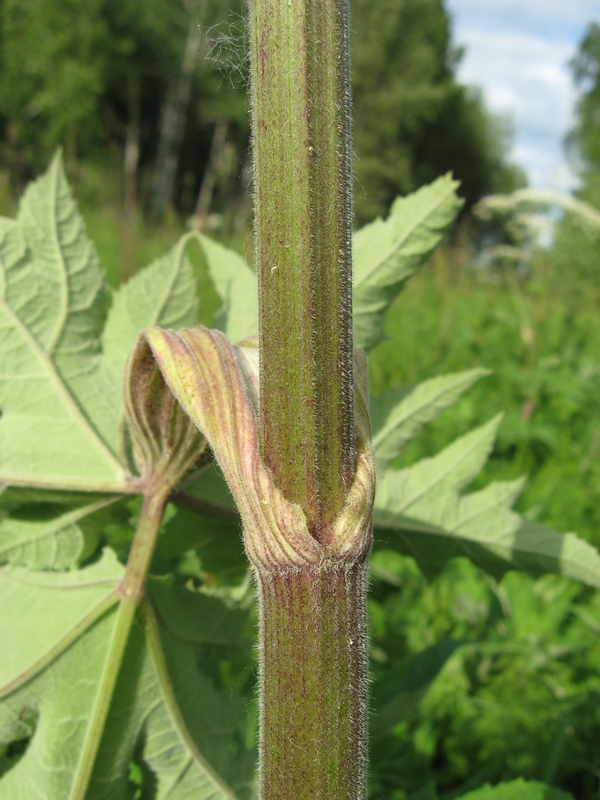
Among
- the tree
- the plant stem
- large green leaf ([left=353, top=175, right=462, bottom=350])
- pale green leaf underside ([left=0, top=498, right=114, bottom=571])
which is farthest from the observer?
the tree

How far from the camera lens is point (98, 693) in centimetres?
90

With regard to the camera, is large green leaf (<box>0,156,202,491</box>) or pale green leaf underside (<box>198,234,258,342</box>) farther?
pale green leaf underside (<box>198,234,258,342</box>)

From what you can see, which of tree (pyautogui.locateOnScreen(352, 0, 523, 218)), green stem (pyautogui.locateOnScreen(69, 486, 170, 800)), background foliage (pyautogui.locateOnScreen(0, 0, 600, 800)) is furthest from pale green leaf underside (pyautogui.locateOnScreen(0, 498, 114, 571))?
tree (pyautogui.locateOnScreen(352, 0, 523, 218))

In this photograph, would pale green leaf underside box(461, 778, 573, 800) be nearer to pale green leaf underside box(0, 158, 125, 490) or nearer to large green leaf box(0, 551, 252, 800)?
large green leaf box(0, 551, 252, 800)

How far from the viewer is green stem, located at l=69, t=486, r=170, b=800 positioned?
0.88m

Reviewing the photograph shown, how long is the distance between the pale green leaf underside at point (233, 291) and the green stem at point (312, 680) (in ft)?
1.93

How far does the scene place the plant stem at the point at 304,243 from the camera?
2.02 feet

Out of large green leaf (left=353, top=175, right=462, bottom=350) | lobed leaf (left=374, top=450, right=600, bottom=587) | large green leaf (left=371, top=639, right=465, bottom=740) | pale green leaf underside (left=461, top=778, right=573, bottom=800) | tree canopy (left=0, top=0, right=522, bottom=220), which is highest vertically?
tree canopy (left=0, top=0, right=522, bottom=220)

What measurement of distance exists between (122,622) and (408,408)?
56 centimetres

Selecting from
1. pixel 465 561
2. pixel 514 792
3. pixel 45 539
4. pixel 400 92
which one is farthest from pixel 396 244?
pixel 400 92

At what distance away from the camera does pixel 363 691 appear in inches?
26.3

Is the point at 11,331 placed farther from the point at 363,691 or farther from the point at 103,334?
the point at 363,691

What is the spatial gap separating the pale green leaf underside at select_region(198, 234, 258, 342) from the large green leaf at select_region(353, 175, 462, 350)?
171mm

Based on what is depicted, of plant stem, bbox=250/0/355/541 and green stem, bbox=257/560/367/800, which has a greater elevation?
plant stem, bbox=250/0/355/541
